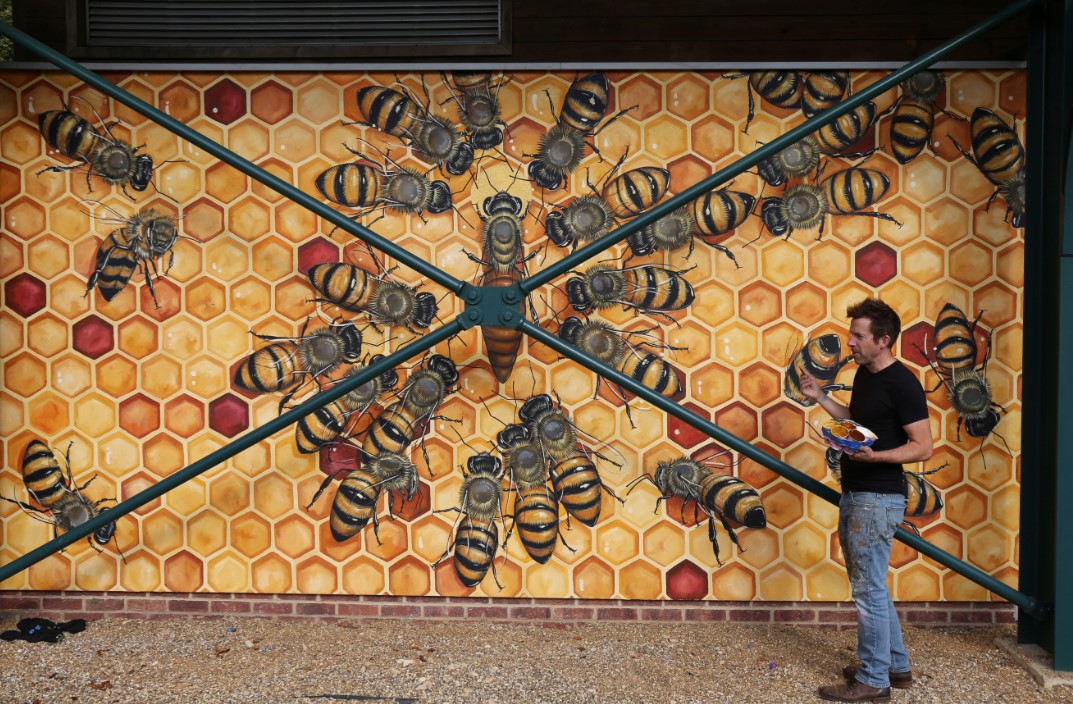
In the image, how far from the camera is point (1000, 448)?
167 inches

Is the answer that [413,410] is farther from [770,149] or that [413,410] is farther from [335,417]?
[770,149]

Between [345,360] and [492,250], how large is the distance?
991 millimetres

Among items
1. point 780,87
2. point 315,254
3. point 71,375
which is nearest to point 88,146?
point 71,375

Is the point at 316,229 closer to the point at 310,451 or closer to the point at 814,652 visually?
the point at 310,451

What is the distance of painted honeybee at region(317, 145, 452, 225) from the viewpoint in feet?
14.0

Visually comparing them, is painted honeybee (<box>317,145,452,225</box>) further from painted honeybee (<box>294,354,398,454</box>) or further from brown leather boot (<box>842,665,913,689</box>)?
brown leather boot (<box>842,665,913,689</box>)

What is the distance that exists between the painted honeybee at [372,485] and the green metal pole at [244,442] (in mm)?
667

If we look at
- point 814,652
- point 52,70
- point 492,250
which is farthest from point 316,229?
point 814,652

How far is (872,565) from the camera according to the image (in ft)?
11.1

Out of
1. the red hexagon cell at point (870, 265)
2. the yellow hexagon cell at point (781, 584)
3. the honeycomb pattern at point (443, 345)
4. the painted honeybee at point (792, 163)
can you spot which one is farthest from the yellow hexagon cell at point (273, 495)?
the red hexagon cell at point (870, 265)

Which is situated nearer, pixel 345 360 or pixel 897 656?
pixel 897 656

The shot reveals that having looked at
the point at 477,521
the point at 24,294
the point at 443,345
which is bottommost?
the point at 477,521

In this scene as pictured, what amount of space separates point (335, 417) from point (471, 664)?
1.48 m

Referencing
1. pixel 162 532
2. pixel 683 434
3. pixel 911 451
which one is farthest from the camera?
pixel 162 532
